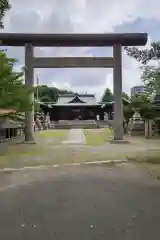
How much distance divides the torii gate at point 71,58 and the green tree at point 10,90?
2483 millimetres

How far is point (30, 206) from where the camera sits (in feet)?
24.9

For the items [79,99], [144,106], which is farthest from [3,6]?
[79,99]

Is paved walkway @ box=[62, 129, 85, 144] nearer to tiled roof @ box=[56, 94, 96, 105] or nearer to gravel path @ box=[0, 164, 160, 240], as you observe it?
gravel path @ box=[0, 164, 160, 240]

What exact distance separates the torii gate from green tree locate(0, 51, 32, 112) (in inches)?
97.8

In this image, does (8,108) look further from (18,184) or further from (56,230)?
(56,230)

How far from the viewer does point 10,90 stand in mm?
23906

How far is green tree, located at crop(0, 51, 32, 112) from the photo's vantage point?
875 inches

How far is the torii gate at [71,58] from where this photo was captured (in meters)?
26.3

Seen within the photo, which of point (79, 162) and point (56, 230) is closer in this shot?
point (56, 230)

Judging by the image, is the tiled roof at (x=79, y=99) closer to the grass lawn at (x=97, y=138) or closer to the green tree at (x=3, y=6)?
the grass lawn at (x=97, y=138)

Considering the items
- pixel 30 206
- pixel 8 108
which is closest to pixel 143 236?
pixel 30 206

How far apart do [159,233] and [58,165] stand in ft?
30.5

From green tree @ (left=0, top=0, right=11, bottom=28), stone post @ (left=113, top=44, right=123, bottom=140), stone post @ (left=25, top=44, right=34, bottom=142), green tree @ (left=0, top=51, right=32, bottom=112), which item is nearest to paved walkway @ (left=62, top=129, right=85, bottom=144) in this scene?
stone post @ (left=25, top=44, right=34, bottom=142)

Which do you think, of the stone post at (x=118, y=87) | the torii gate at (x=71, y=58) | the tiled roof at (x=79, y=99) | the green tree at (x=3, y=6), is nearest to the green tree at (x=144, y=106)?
the stone post at (x=118, y=87)
